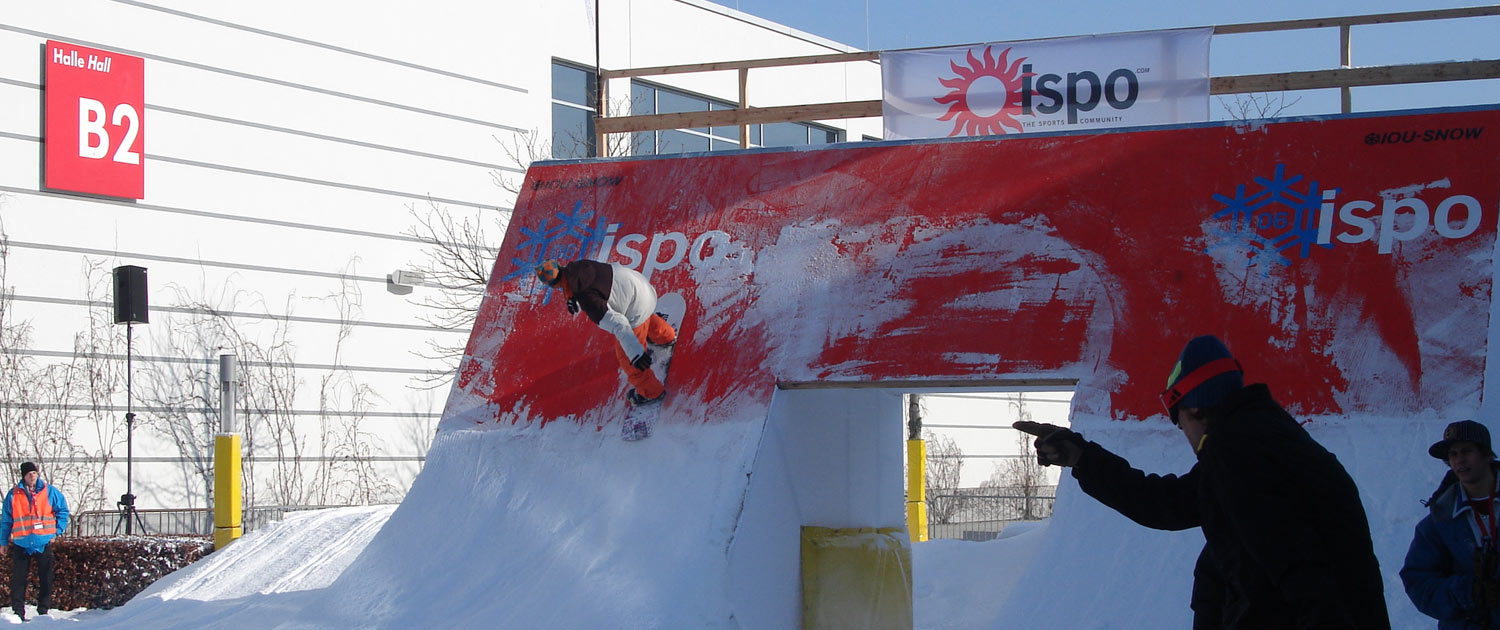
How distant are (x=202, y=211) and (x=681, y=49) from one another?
9.84 m

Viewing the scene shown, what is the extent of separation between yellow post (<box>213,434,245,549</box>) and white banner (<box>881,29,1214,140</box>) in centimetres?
698

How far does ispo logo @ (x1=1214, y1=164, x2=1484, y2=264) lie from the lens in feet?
25.4

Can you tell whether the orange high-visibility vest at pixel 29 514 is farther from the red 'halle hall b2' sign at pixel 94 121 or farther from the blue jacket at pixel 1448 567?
the blue jacket at pixel 1448 567

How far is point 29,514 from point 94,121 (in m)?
7.21

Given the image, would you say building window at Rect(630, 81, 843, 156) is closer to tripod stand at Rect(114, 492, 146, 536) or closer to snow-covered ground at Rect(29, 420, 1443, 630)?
tripod stand at Rect(114, 492, 146, 536)

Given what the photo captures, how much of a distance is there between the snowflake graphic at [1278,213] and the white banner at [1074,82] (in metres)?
3.13

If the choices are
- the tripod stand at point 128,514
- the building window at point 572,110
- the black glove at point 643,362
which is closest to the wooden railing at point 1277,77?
the black glove at point 643,362

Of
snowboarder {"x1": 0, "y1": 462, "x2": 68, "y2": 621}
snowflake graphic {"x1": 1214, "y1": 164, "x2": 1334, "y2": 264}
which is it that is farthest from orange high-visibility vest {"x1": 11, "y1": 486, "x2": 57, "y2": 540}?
snowflake graphic {"x1": 1214, "y1": 164, "x2": 1334, "y2": 264}

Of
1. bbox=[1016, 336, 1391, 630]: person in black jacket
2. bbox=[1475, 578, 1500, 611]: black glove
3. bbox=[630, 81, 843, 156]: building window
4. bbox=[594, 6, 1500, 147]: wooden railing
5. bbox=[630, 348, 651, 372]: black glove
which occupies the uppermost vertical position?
bbox=[630, 81, 843, 156]: building window

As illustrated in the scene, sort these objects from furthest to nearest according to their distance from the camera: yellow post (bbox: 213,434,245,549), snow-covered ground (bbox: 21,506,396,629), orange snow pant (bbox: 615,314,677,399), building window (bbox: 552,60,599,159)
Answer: building window (bbox: 552,60,599,159) → yellow post (bbox: 213,434,245,549) → snow-covered ground (bbox: 21,506,396,629) → orange snow pant (bbox: 615,314,677,399)

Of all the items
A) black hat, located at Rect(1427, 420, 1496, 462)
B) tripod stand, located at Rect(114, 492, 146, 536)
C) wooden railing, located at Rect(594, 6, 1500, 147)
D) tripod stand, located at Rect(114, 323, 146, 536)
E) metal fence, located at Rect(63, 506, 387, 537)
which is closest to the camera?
black hat, located at Rect(1427, 420, 1496, 462)

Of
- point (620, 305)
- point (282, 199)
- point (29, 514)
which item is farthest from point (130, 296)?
point (620, 305)

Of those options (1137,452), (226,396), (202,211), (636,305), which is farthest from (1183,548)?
(202,211)

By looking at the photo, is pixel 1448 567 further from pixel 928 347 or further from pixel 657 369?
pixel 657 369
